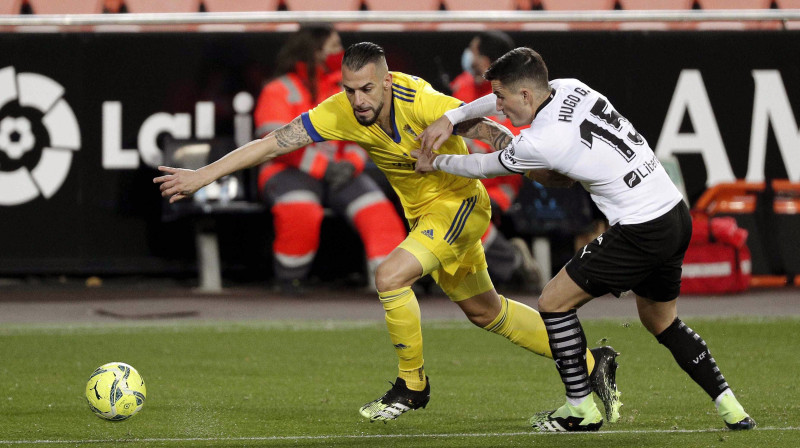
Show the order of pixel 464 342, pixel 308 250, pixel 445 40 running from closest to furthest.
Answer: pixel 464 342 < pixel 308 250 < pixel 445 40

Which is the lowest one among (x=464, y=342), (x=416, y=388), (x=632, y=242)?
(x=464, y=342)

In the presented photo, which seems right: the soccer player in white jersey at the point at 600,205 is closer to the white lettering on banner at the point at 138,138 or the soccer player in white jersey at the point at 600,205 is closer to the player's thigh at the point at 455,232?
the player's thigh at the point at 455,232

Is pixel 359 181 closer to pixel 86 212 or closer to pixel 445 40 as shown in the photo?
pixel 445 40

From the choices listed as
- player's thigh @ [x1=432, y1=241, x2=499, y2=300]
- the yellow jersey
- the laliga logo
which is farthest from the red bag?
the laliga logo

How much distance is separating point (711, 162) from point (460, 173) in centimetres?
705

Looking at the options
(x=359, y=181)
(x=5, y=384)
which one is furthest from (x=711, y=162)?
(x=5, y=384)

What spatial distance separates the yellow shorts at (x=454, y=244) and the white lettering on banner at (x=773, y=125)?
6.53 meters

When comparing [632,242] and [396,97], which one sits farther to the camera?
[396,97]

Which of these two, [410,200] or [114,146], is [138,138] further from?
[410,200]

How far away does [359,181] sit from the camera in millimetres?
11266

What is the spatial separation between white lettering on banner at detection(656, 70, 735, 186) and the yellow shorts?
6.18m

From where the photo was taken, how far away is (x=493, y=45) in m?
11.1

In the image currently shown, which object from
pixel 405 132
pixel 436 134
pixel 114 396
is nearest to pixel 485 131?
pixel 436 134

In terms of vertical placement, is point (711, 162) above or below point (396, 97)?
below
